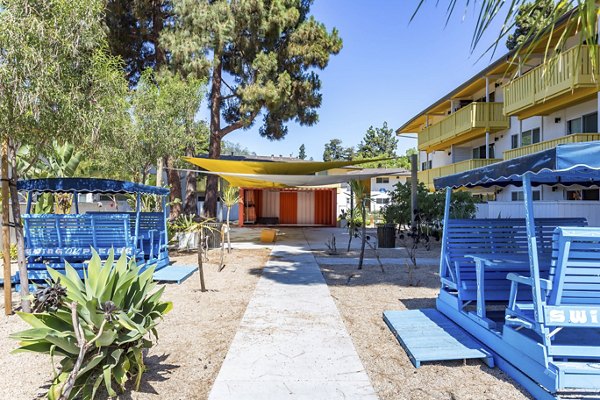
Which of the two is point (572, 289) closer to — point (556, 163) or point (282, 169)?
point (556, 163)

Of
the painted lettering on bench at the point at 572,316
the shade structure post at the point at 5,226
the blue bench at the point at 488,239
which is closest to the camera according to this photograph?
the painted lettering on bench at the point at 572,316

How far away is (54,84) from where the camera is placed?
4.80 m

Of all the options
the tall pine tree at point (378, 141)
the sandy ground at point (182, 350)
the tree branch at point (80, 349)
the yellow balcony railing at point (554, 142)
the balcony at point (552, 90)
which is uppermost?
the tall pine tree at point (378, 141)

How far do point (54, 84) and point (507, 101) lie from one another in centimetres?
1648

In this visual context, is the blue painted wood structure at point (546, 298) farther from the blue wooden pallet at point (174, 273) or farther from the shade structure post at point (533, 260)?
the blue wooden pallet at point (174, 273)

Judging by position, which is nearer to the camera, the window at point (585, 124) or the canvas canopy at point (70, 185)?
the canvas canopy at point (70, 185)

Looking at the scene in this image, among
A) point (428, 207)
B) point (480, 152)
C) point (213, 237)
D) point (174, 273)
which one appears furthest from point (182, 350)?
point (480, 152)

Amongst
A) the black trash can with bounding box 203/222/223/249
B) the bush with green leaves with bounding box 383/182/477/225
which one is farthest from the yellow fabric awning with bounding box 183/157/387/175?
the bush with green leaves with bounding box 383/182/477/225

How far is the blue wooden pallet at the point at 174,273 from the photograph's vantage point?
25.8ft

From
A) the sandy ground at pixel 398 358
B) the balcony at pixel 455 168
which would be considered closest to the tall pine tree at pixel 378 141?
the balcony at pixel 455 168

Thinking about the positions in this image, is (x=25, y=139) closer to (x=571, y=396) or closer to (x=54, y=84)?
(x=54, y=84)

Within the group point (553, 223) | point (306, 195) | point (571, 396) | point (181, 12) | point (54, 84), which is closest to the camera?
point (571, 396)

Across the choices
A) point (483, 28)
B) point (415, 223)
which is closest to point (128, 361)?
point (483, 28)

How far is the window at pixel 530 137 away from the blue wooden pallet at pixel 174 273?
596 inches
